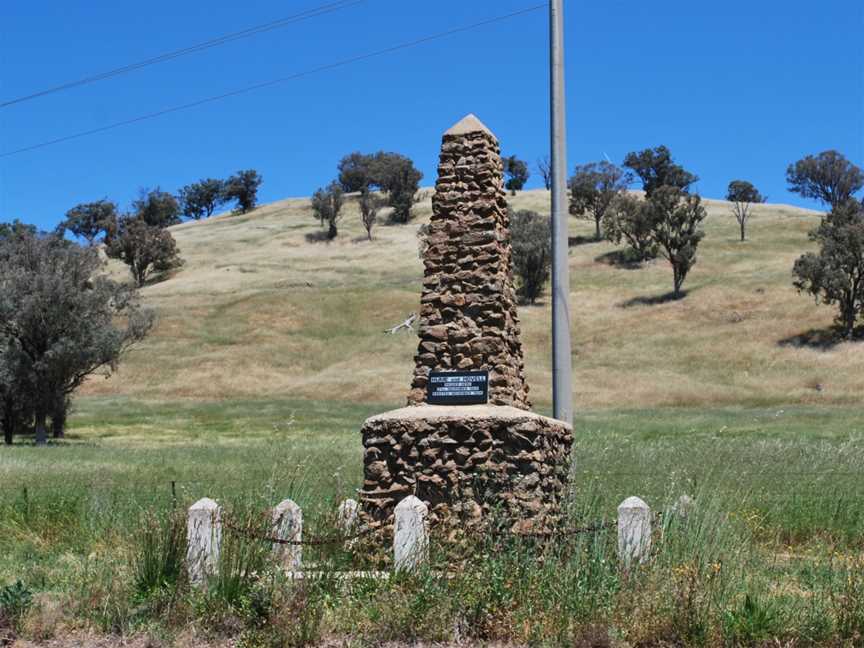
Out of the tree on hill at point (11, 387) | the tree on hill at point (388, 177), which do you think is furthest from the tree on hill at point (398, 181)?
the tree on hill at point (11, 387)

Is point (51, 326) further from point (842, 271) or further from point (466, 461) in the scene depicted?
point (842, 271)

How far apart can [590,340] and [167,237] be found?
56.6 m

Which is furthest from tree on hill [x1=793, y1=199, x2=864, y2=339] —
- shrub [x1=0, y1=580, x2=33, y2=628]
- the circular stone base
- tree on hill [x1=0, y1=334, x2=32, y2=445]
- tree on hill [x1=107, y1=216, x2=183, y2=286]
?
tree on hill [x1=107, y1=216, x2=183, y2=286]

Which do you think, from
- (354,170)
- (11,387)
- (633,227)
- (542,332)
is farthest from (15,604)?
(354,170)

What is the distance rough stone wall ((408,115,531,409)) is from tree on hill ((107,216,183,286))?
10337 centimetres

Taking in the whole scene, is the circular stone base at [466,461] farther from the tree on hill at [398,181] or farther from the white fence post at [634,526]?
the tree on hill at [398,181]

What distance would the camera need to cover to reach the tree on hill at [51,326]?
1713 inches

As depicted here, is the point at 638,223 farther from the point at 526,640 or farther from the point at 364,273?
the point at 526,640

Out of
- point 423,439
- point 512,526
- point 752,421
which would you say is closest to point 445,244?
point 423,439

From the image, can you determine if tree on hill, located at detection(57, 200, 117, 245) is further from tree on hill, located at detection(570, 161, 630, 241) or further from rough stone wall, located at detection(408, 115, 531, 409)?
rough stone wall, located at detection(408, 115, 531, 409)

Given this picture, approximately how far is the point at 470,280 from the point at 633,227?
270 feet

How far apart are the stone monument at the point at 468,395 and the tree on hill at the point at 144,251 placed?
103481 mm

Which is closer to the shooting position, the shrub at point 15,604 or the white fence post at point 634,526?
the shrub at point 15,604

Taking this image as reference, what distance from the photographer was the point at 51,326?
145ft
